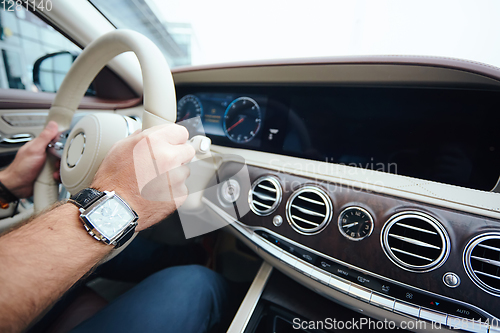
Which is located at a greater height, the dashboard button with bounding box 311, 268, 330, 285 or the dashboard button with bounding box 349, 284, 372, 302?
the dashboard button with bounding box 311, 268, 330, 285

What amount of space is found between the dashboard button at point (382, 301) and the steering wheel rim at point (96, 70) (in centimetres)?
77

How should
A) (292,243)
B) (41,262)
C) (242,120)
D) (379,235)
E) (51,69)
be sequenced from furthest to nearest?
(51,69) < (242,120) < (292,243) < (379,235) < (41,262)

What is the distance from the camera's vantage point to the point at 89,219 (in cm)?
51

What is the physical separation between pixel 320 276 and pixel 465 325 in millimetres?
372

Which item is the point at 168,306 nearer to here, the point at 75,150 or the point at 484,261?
the point at 75,150

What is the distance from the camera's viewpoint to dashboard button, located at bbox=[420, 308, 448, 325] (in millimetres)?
653

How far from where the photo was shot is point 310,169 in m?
0.87

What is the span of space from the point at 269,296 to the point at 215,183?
482mm

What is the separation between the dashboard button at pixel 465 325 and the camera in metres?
0.62

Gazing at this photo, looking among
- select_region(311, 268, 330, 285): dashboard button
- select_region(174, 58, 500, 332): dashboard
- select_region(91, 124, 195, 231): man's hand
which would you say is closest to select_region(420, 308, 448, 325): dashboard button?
select_region(174, 58, 500, 332): dashboard

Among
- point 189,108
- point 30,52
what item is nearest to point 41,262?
point 189,108

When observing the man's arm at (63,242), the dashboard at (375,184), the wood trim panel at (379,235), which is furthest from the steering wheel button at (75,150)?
the wood trim panel at (379,235)

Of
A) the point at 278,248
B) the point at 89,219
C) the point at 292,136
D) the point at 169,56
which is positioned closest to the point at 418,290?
the point at 278,248

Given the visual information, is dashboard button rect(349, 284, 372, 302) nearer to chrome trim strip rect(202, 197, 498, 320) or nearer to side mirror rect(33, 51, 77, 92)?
chrome trim strip rect(202, 197, 498, 320)
